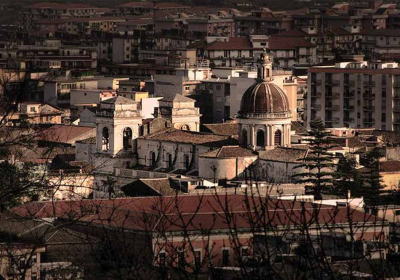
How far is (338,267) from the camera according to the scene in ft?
95.5

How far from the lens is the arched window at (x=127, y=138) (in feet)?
230

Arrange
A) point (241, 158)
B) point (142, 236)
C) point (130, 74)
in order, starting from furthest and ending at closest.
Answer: point (130, 74)
point (241, 158)
point (142, 236)

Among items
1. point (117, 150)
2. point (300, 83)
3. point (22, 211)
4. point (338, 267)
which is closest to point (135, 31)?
point (300, 83)

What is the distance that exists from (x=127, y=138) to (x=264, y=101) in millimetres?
6523

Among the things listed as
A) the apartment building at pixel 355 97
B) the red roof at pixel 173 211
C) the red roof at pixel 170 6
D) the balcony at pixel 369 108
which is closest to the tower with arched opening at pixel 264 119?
the red roof at pixel 173 211

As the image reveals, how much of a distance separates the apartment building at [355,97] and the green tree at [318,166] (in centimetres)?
2259

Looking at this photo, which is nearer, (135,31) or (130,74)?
(130,74)

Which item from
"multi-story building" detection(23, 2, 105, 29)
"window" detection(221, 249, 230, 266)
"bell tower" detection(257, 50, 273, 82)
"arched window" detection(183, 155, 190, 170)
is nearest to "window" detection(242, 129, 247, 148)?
"bell tower" detection(257, 50, 273, 82)

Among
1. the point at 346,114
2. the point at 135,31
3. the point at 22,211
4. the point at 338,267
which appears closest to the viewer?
the point at 338,267

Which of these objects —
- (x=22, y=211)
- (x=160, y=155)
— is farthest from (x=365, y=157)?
(x=22, y=211)

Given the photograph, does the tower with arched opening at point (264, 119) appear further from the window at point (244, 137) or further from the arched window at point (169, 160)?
the arched window at point (169, 160)

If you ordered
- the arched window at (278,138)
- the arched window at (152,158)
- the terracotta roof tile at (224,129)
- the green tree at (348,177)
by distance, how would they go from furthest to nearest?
the terracotta roof tile at (224,129) → the arched window at (152,158) → the arched window at (278,138) → the green tree at (348,177)

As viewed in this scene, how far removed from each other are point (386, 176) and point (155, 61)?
49.7 meters

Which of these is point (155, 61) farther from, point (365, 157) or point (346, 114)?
point (365, 157)
